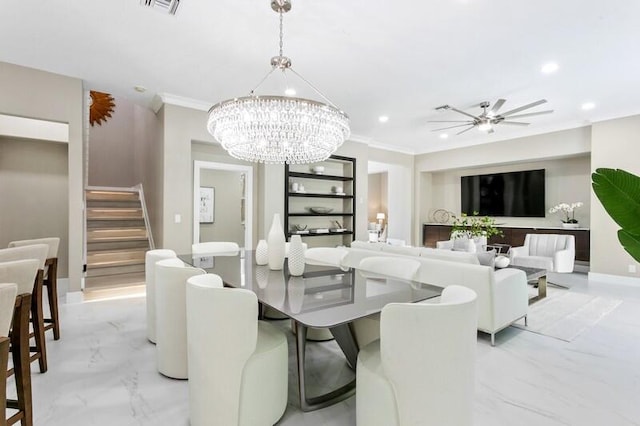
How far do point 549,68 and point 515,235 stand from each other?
156 inches

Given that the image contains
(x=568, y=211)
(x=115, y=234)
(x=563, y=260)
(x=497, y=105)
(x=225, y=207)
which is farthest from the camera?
(x=225, y=207)

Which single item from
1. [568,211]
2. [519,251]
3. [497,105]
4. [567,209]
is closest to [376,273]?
[497,105]

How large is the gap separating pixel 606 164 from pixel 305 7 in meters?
5.64

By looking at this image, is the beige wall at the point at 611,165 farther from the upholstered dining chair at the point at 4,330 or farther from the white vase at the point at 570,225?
the upholstered dining chair at the point at 4,330

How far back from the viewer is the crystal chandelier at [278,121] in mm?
2354

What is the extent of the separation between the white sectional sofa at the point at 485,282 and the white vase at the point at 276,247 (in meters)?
0.80

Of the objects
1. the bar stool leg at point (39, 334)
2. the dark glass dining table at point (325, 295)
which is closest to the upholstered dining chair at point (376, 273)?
the dark glass dining table at point (325, 295)

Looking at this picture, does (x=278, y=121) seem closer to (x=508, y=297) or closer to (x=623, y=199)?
(x=623, y=199)

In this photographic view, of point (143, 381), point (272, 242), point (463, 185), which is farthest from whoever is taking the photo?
point (463, 185)

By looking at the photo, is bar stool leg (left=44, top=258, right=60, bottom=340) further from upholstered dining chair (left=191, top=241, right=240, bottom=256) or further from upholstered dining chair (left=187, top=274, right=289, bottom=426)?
upholstered dining chair (left=187, top=274, right=289, bottom=426)

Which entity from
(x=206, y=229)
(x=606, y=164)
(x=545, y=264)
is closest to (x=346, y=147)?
(x=206, y=229)

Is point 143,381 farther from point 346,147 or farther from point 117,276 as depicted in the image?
point 346,147

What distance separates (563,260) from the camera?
4820mm

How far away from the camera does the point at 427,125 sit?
5820 millimetres
